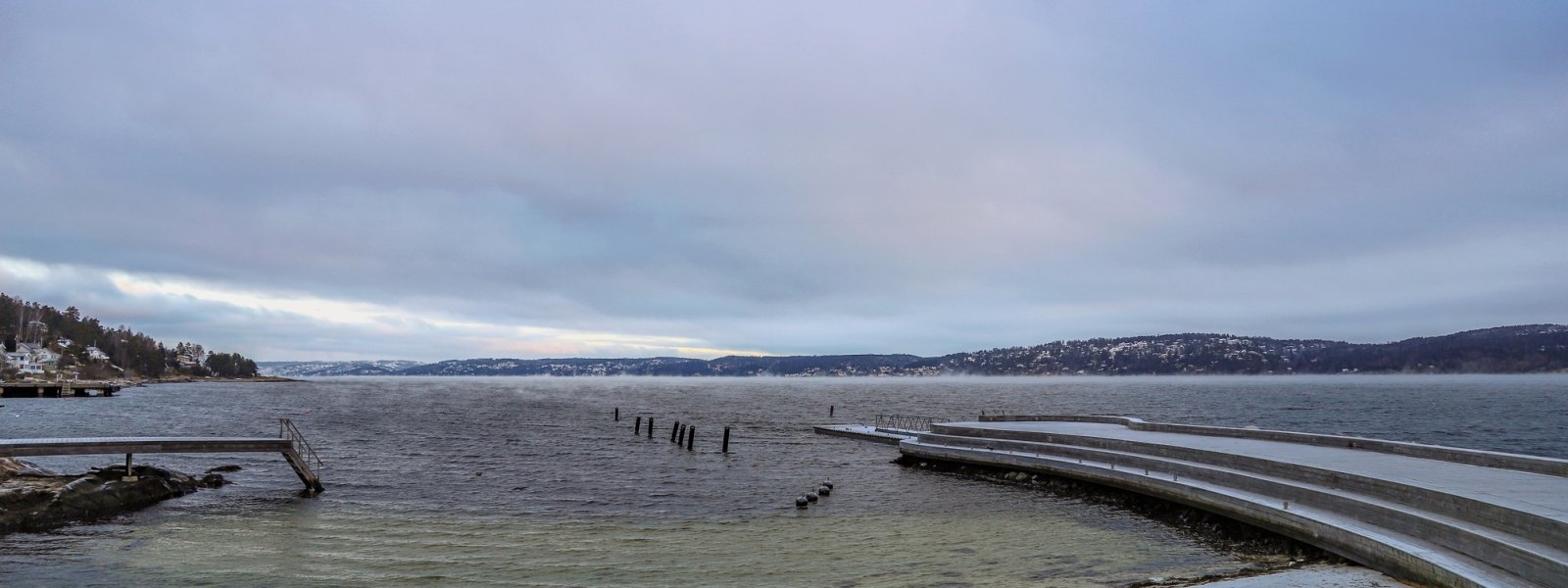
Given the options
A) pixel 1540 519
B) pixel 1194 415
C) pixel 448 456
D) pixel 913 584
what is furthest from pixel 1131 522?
pixel 1194 415

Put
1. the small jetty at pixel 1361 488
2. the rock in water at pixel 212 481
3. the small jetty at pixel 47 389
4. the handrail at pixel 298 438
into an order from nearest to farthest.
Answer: the small jetty at pixel 1361 488
the handrail at pixel 298 438
the rock in water at pixel 212 481
the small jetty at pixel 47 389

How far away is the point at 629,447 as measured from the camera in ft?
164

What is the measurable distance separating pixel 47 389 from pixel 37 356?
2928 inches

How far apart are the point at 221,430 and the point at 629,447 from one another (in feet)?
109

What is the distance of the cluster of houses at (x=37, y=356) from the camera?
159250 millimetres

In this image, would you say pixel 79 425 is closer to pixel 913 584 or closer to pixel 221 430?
pixel 221 430

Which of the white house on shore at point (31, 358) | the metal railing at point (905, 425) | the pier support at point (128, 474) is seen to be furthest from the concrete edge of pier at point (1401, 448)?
the white house on shore at point (31, 358)

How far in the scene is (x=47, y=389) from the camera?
118m

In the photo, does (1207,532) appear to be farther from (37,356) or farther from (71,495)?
(37,356)

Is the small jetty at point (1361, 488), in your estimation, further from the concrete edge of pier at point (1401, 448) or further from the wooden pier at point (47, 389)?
the wooden pier at point (47, 389)

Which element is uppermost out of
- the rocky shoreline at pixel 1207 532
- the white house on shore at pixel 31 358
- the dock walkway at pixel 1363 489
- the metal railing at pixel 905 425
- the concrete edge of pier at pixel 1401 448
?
the white house on shore at pixel 31 358

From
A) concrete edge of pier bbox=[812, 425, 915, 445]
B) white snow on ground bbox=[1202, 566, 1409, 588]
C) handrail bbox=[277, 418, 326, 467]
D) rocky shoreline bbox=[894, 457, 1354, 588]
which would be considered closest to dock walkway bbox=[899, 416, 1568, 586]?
rocky shoreline bbox=[894, 457, 1354, 588]

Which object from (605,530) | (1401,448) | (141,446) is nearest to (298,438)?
(141,446)

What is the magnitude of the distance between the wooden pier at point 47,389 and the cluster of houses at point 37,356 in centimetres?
4336
